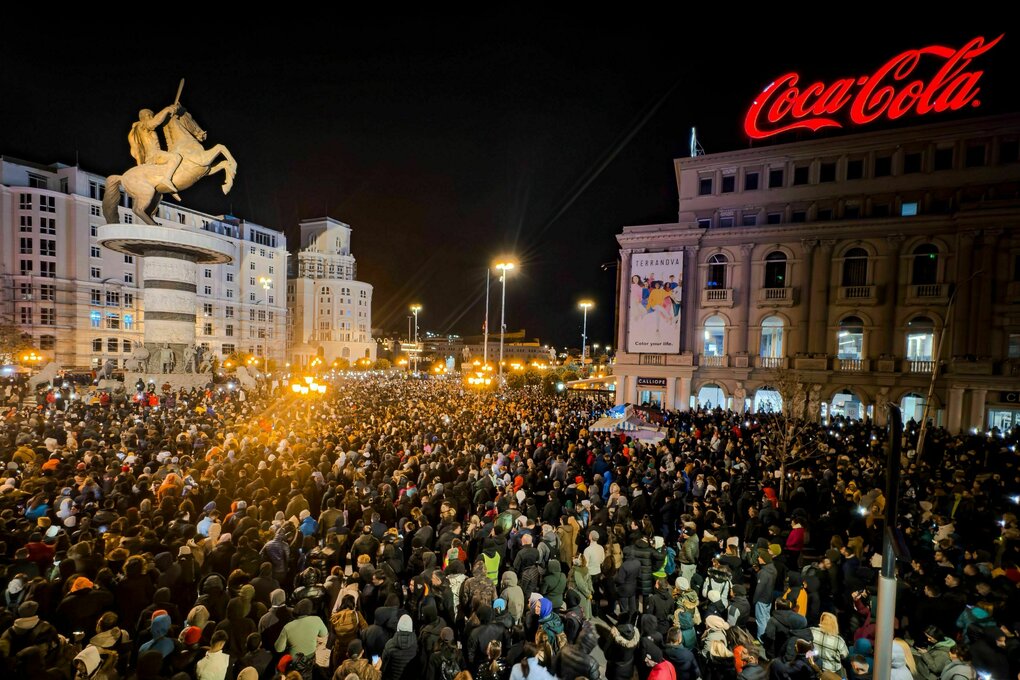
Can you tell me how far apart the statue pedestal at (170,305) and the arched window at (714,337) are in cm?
3368

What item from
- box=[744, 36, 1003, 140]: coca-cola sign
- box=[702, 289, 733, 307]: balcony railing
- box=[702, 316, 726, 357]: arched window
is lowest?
box=[702, 316, 726, 357]: arched window

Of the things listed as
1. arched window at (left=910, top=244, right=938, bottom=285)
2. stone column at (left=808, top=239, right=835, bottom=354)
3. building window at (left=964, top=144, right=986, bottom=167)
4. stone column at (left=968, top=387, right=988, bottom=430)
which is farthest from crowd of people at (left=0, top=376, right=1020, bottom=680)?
building window at (left=964, top=144, right=986, bottom=167)

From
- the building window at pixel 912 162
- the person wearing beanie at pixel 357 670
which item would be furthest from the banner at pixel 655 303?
the person wearing beanie at pixel 357 670

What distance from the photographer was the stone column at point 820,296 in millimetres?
30203

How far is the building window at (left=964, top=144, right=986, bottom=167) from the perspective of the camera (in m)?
28.0

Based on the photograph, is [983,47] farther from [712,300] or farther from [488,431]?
[488,431]

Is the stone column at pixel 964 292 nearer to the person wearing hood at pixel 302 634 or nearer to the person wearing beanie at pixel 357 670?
the person wearing beanie at pixel 357 670

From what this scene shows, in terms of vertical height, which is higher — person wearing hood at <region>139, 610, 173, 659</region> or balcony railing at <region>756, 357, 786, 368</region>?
balcony railing at <region>756, 357, 786, 368</region>

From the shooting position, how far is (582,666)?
533 centimetres

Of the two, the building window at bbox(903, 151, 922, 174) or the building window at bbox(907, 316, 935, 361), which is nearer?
the building window at bbox(907, 316, 935, 361)

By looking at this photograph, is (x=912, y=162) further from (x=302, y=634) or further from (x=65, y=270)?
(x=65, y=270)

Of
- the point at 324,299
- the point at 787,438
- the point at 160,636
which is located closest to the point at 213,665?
the point at 160,636

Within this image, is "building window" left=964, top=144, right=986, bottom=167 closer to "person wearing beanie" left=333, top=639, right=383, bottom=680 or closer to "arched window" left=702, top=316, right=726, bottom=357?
"arched window" left=702, top=316, right=726, bottom=357

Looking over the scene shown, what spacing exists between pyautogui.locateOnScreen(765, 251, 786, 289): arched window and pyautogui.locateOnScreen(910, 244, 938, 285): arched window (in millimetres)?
6497
